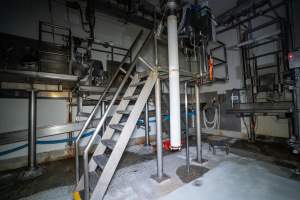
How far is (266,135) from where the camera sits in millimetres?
4387

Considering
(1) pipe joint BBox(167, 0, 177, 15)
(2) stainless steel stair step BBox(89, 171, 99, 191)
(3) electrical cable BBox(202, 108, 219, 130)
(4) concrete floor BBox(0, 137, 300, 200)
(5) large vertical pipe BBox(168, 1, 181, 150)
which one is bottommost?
(4) concrete floor BBox(0, 137, 300, 200)

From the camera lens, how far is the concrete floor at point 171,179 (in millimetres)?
1874

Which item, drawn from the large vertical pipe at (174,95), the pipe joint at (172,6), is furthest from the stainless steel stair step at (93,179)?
the pipe joint at (172,6)

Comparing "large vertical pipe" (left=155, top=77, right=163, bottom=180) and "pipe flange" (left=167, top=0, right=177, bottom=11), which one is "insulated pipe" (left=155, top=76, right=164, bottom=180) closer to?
"large vertical pipe" (left=155, top=77, right=163, bottom=180)

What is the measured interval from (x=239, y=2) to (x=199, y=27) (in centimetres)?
307

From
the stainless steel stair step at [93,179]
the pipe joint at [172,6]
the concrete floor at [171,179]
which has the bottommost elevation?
the concrete floor at [171,179]

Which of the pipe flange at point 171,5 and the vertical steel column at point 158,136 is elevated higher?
the pipe flange at point 171,5

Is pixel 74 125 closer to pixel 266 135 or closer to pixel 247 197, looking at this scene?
pixel 247 197

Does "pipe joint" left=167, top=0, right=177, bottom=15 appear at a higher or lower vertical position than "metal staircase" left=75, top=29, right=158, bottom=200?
higher

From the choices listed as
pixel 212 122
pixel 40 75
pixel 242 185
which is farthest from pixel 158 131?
pixel 212 122

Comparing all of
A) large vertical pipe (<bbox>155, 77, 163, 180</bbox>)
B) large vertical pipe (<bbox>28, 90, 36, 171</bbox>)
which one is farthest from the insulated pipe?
large vertical pipe (<bbox>28, 90, 36, 171</bbox>)

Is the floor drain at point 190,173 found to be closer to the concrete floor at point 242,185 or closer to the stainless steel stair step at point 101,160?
the concrete floor at point 242,185

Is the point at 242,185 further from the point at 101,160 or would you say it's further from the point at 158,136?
the point at 101,160

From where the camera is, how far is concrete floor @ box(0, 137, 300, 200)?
73.8 inches
